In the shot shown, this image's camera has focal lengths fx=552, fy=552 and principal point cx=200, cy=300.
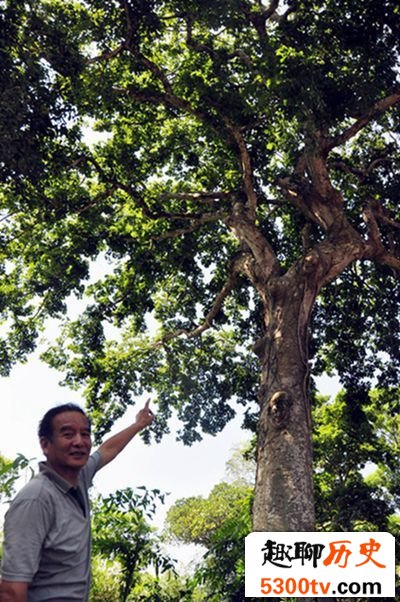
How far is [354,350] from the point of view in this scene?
588 inches

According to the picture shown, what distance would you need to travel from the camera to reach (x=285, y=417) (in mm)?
7723

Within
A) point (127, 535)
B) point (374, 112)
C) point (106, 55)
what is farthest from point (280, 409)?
point (106, 55)

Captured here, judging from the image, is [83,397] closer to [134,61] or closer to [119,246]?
[119,246]

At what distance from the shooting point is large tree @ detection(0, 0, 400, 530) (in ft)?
27.7

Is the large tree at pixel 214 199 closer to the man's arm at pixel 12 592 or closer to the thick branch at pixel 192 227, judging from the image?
the thick branch at pixel 192 227

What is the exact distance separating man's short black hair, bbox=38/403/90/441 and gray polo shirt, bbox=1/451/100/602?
0.24m

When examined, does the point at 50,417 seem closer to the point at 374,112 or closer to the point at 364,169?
the point at 374,112

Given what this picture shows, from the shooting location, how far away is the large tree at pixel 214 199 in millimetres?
8438

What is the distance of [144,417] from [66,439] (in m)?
1.26

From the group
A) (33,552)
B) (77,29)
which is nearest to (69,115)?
(77,29)

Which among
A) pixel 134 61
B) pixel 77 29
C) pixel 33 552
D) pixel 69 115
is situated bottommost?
pixel 33 552

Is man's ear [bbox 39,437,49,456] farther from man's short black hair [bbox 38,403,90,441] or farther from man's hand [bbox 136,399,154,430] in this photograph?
man's hand [bbox 136,399,154,430]

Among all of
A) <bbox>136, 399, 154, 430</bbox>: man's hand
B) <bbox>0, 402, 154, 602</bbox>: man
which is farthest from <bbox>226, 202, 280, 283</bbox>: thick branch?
<bbox>0, 402, 154, 602</bbox>: man

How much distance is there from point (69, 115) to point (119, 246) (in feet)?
17.9
